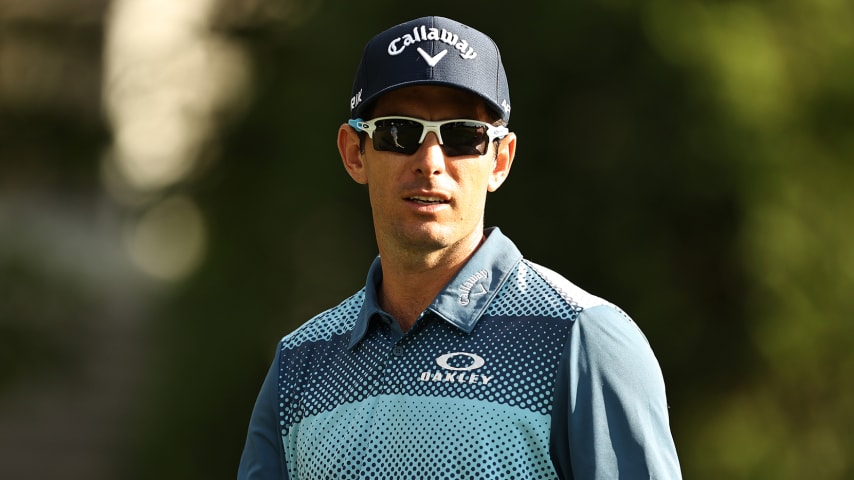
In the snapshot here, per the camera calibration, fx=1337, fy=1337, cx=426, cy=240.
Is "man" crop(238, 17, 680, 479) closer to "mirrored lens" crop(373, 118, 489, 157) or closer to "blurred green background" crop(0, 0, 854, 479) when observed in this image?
"mirrored lens" crop(373, 118, 489, 157)

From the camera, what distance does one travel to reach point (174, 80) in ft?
37.3

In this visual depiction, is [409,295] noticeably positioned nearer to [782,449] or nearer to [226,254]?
[782,449]

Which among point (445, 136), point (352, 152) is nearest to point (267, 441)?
point (352, 152)

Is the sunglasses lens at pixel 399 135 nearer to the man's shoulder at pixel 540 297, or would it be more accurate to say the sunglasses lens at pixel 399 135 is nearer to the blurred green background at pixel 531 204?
the man's shoulder at pixel 540 297

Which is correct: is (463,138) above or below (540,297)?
above

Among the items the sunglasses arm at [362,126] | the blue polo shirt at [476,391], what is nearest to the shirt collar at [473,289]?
the blue polo shirt at [476,391]

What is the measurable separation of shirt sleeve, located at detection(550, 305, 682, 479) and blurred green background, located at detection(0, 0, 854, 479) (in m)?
5.60

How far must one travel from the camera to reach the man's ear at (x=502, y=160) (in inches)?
140

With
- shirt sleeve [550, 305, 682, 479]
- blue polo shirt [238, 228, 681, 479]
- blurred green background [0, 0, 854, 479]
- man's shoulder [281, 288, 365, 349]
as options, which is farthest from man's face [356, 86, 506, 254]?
blurred green background [0, 0, 854, 479]

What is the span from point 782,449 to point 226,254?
4341mm

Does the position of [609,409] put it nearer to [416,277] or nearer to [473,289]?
[473,289]

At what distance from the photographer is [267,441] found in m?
3.58

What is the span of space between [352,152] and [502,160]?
1.36ft

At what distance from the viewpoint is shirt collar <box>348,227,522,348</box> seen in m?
3.28
